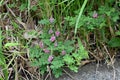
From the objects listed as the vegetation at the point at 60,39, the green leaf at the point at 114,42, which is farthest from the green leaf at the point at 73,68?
the green leaf at the point at 114,42

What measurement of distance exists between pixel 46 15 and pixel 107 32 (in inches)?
15.4

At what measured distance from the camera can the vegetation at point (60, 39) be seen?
1.61m

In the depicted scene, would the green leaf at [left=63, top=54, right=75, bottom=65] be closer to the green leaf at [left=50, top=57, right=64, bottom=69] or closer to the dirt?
the green leaf at [left=50, top=57, right=64, bottom=69]

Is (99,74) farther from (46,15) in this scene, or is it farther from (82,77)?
(46,15)

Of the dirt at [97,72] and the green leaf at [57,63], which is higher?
the green leaf at [57,63]

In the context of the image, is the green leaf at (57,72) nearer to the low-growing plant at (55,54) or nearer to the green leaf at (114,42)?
the low-growing plant at (55,54)

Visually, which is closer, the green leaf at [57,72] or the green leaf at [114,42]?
the green leaf at [57,72]

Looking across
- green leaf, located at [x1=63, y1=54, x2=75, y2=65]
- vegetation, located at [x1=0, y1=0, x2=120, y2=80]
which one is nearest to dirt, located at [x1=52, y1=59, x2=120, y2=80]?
vegetation, located at [x1=0, y1=0, x2=120, y2=80]

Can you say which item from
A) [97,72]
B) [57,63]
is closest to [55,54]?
[57,63]

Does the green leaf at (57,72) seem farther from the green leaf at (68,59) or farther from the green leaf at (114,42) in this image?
the green leaf at (114,42)

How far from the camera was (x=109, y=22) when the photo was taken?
5.56 feet

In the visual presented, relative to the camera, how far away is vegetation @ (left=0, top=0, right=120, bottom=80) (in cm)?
161

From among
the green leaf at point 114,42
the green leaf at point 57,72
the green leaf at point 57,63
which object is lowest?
the green leaf at point 57,72

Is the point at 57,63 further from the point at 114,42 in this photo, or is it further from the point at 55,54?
the point at 114,42
